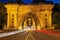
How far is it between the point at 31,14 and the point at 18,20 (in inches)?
119

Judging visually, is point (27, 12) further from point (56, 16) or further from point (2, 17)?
point (56, 16)

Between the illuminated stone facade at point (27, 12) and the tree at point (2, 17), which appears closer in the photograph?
the illuminated stone facade at point (27, 12)

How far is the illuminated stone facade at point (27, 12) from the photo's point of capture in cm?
4134

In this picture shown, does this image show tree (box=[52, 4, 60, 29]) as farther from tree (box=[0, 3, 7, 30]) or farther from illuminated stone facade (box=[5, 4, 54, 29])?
tree (box=[0, 3, 7, 30])

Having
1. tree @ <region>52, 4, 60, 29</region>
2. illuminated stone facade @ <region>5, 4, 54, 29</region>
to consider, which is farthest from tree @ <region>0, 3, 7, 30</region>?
tree @ <region>52, 4, 60, 29</region>

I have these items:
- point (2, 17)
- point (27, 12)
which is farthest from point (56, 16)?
point (2, 17)

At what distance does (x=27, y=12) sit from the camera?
42.0 metres

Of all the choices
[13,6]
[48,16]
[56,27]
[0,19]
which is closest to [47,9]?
[48,16]

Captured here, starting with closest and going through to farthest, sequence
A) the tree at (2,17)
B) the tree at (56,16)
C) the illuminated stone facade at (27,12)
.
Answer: the illuminated stone facade at (27,12) < the tree at (56,16) < the tree at (2,17)

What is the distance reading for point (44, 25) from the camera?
136 feet

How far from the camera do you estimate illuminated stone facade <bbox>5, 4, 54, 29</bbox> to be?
4134cm

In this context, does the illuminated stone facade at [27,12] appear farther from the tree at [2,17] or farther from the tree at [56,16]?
the tree at [2,17]

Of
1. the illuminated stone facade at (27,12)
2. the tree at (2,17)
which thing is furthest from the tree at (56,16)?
the tree at (2,17)

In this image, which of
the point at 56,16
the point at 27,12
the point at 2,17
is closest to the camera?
the point at 27,12
